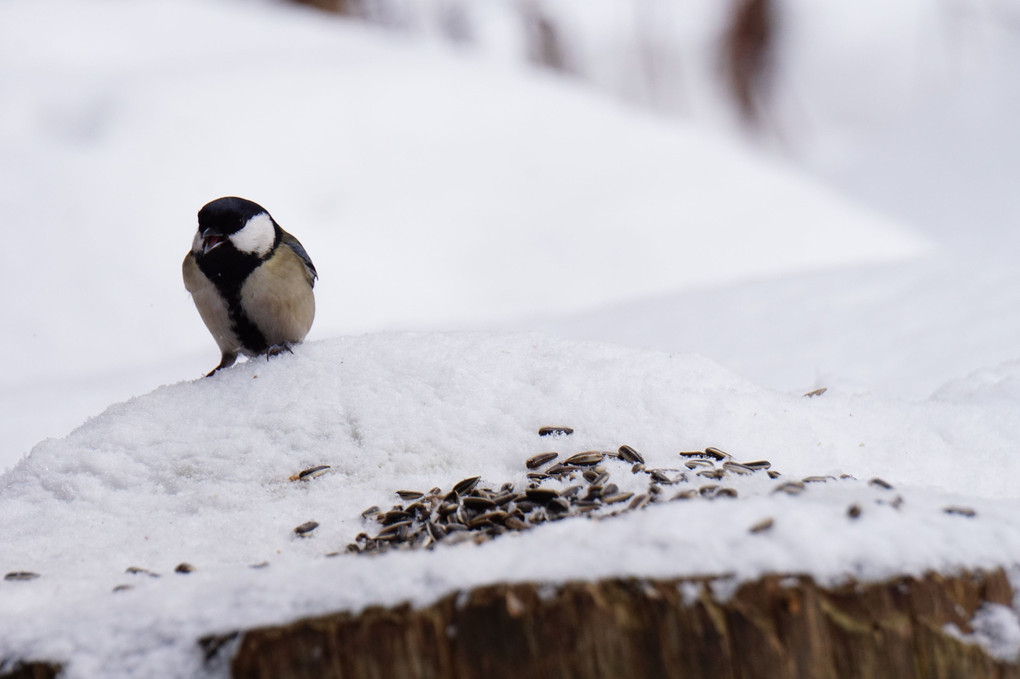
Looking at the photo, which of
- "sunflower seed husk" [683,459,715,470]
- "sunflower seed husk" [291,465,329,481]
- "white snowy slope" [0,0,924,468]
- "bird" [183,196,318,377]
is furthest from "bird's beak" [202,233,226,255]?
"white snowy slope" [0,0,924,468]

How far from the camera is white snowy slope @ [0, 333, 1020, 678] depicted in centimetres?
128

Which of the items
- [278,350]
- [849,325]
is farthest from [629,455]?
[849,325]

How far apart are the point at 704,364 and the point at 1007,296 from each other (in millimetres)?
1722

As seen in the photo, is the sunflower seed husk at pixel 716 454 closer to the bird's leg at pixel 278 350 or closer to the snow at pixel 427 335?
the snow at pixel 427 335

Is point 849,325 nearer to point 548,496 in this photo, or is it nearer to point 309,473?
point 548,496

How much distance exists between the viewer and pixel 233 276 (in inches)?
99.4

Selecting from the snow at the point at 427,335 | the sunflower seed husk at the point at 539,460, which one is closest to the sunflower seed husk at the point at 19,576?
the snow at the point at 427,335

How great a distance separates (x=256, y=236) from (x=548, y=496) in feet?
3.93

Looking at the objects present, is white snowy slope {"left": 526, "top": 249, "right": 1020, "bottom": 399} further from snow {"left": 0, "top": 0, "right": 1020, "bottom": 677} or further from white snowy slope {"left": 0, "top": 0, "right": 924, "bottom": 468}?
white snowy slope {"left": 0, "top": 0, "right": 924, "bottom": 468}

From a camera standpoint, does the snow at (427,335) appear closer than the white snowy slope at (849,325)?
Yes

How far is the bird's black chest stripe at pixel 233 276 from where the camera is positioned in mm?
2516

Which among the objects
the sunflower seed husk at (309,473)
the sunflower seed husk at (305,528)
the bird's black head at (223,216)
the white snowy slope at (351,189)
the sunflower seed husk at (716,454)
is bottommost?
the sunflower seed husk at (305,528)

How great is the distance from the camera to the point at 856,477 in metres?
2.03

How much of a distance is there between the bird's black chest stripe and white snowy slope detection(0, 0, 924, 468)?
8.16ft
